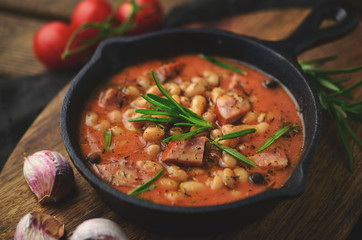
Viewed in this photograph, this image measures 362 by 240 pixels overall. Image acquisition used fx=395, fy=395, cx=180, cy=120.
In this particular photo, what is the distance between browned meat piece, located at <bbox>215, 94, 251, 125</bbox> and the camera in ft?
8.06

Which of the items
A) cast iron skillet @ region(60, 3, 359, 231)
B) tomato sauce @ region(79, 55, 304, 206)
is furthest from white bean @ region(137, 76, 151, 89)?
cast iron skillet @ region(60, 3, 359, 231)

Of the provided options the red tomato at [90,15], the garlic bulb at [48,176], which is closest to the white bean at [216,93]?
the garlic bulb at [48,176]

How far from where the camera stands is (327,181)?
99.4 inches

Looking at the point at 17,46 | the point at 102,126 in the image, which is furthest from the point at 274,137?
the point at 17,46

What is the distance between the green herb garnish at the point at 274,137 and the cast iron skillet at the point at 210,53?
0.45 feet

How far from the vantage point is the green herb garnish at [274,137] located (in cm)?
232

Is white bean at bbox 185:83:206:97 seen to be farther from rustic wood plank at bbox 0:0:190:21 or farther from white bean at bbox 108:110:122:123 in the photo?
rustic wood plank at bbox 0:0:190:21

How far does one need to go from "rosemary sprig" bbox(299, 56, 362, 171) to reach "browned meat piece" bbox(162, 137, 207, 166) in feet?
3.33

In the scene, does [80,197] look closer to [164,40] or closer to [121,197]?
[121,197]

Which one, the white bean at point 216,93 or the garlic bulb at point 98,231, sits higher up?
the white bean at point 216,93

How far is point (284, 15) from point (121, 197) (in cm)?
254

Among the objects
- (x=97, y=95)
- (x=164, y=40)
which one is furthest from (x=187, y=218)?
(x=164, y=40)

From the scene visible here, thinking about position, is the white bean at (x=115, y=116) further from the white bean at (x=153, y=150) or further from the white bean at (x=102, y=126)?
the white bean at (x=153, y=150)

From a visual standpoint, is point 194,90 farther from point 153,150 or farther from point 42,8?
point 42,8
